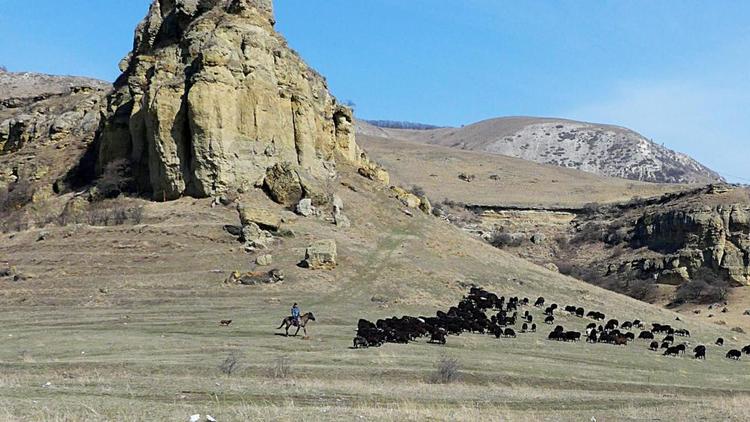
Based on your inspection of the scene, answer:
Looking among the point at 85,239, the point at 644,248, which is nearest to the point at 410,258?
the point at 85,239

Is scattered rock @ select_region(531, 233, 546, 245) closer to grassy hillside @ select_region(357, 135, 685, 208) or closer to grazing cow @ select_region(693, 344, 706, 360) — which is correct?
grassy hillside @ select_region(357, 135, 685, 208)

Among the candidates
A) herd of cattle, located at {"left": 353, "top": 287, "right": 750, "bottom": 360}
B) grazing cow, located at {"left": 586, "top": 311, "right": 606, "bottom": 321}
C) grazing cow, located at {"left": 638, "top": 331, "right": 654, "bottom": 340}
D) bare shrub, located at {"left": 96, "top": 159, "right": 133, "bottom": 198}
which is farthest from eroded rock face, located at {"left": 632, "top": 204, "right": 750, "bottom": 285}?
bare shrub, located at {"left": 96, "top": 159, "right": 133, "bottom": 198}

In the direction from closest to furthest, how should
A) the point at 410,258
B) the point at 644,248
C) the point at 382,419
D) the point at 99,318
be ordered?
the point at 382,419 → the point at 99,318 → the point at 410,258 → the point at 644,248

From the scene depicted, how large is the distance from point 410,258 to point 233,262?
13005 millimetres

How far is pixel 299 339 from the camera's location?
98.6 ft

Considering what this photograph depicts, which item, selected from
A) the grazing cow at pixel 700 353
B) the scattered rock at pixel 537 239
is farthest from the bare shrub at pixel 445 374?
the scattered rock at pixel 537 239

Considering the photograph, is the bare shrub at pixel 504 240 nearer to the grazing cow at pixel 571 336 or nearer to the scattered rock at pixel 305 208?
the scattered rock at pixel 305 208

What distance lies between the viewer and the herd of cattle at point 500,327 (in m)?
31.7

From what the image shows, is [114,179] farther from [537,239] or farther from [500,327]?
[537,239]

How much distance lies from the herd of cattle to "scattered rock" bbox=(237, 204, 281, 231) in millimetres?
13909

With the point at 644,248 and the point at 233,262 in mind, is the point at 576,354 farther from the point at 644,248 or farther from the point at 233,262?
the point at 644,248

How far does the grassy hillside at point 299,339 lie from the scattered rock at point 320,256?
32.6 inches

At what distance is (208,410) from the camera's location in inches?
585

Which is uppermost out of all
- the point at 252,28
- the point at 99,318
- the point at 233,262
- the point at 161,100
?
the point at 252,28
